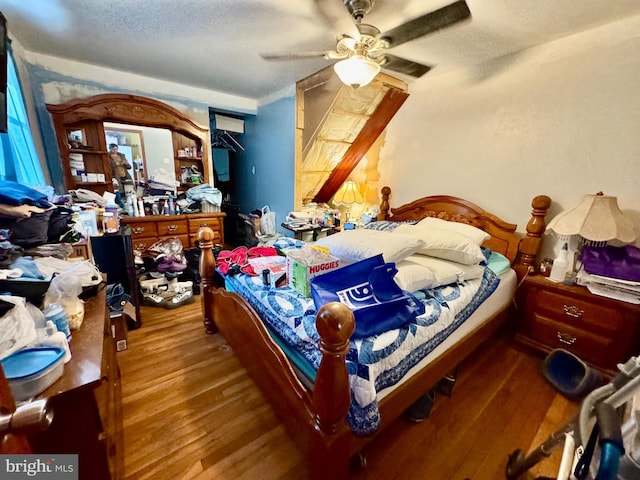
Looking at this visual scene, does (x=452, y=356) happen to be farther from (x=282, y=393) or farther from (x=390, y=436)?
(x=282, y=393)

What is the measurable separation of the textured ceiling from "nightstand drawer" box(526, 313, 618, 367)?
193cm

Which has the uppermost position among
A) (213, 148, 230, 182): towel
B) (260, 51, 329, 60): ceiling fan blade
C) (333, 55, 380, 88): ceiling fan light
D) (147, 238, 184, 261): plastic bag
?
(260, 51, 329, 60): ceiling fan blade

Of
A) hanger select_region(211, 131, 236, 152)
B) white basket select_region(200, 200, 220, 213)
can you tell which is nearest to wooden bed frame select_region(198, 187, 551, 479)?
white basket select_region(200, 200, 220, 213)

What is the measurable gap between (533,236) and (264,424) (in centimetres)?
226

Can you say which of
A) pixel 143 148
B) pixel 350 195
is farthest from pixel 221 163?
pixel 350 195

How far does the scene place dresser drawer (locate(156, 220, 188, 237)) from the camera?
296 centimetres

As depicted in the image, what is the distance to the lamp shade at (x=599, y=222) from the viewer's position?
156 cm

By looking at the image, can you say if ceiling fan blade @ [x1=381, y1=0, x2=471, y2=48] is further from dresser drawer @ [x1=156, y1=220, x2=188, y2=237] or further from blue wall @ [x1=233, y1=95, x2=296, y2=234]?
dresser drawer @ [x1=156, y1=220, x2=188, y2=237]

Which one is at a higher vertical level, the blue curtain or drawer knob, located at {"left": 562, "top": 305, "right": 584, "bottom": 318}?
the blue curtain

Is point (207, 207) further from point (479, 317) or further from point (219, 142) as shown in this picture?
point (479, 317)

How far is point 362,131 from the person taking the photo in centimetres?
333

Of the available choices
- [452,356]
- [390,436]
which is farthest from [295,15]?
[390,436]

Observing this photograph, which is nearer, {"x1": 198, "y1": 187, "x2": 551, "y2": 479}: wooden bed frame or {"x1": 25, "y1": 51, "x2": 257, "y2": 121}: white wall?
{"x1": 198, "y1": 187, "x2": 551, "y2": 479}: wooden bed frame

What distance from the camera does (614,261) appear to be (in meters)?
1.62
